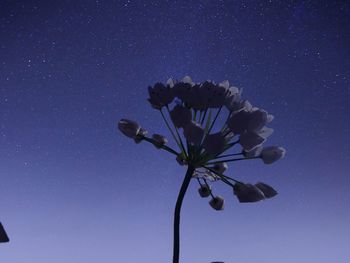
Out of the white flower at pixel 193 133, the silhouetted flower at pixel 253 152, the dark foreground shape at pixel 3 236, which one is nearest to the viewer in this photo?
the dark foreground shape at pixel 3 236

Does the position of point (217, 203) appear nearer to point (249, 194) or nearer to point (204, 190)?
point (204, 190)

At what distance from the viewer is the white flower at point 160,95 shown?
2332 millimetres

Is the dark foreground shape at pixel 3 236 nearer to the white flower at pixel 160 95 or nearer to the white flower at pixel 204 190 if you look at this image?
the white flower at pixel 160 95

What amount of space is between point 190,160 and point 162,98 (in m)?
0.45

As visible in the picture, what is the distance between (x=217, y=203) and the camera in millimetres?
2377

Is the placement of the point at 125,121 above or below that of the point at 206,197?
above

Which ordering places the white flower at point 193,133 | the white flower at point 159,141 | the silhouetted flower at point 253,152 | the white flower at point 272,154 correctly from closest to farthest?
1. the white flower at point 193,133
2. the white flower at point 159,141
3. the silhouetted flower at point 253,152
4. the white flower at point 272,154

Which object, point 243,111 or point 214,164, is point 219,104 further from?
point 214,164

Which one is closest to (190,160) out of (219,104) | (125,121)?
(219,104)

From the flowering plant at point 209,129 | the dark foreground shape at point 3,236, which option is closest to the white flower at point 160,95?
the flowering plant at point 209,129

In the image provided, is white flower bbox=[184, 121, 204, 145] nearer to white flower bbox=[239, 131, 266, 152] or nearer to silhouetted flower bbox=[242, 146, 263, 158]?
white flower bbox=[239, 131, 266, 152]

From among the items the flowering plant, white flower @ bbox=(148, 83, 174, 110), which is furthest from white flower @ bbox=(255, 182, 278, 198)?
white flower @ bbox=(148, 83, 174, 110)

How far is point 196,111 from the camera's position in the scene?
228cm

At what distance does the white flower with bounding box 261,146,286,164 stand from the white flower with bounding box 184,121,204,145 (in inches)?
26.4
